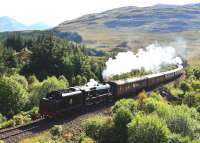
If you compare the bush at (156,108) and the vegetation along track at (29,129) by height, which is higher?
the bush at (156,108)

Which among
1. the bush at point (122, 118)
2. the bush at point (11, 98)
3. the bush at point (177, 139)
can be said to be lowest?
the bush at point (11, 98)

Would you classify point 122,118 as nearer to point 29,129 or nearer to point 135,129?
point 135,129

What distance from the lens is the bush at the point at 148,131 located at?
42500 mm

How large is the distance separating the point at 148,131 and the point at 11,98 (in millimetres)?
39990

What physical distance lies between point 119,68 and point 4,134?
48589mm

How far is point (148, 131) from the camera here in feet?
140

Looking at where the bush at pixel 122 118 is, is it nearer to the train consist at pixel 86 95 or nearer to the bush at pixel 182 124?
the bush at pixel 182 124

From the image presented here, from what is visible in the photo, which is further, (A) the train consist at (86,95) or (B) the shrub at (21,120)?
(B) the shrub at (21,120)

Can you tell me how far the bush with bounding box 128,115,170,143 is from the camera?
42.5m

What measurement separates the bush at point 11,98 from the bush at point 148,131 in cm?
3750

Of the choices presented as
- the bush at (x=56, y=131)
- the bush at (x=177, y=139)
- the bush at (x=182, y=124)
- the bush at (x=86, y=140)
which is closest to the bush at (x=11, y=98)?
the bush at (x=56, y=131)

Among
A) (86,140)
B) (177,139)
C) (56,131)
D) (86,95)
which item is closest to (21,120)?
(86,95)

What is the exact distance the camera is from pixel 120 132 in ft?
153

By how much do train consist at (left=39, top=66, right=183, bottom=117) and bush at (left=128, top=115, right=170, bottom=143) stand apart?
1334cm
